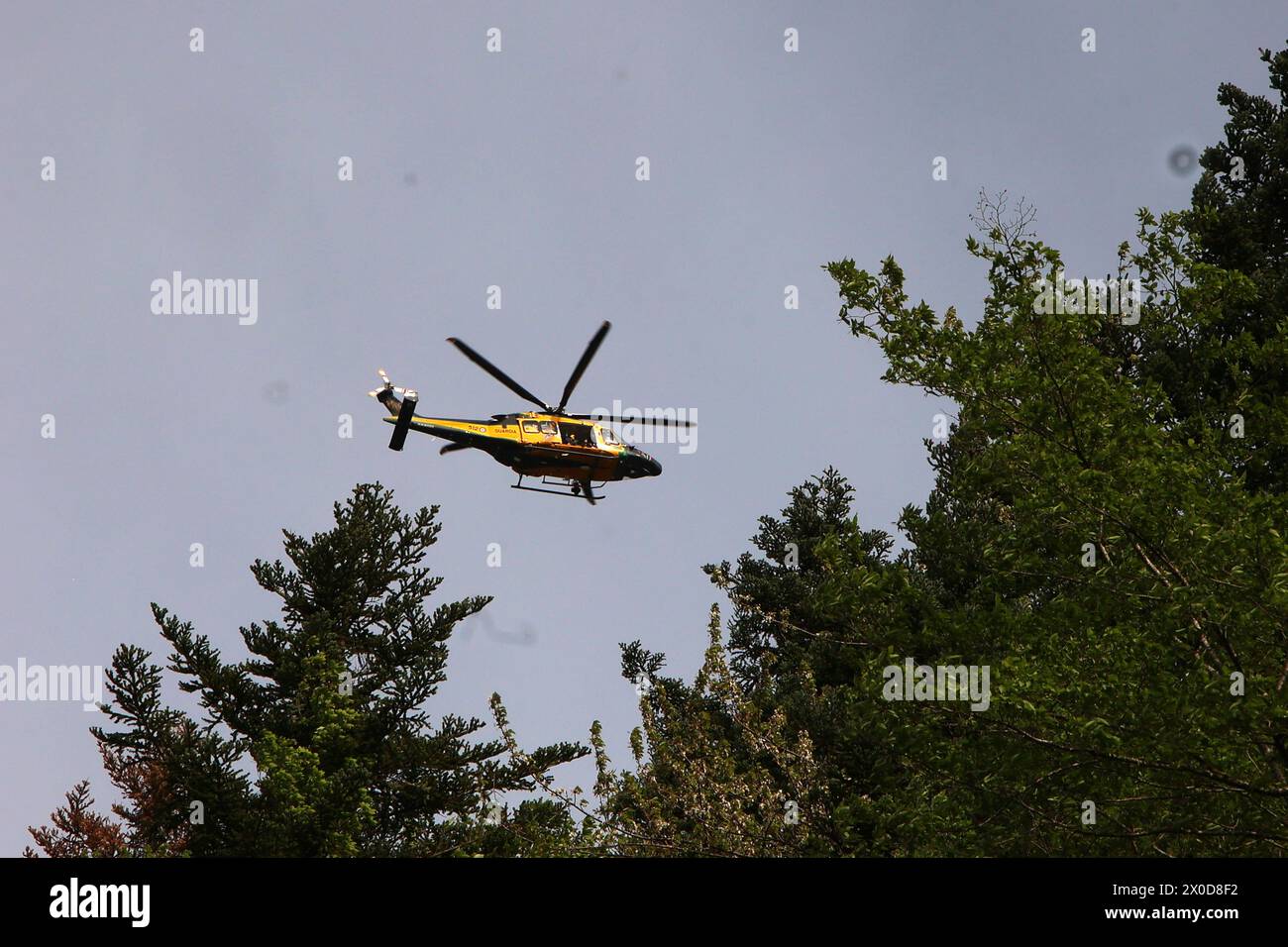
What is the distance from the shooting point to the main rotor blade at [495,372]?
26906 millimetres

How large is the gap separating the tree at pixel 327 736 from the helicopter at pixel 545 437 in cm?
548

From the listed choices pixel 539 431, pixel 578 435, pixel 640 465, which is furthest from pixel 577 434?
pixel 640 465

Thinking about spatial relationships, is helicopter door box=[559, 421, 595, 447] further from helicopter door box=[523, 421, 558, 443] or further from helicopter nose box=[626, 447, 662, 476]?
helicopter nose box=[626, 447, 662, 476]

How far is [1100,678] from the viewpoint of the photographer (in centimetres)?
1392

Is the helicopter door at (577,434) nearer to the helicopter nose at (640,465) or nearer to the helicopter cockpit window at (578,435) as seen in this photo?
the helicopter cockpit window at (578,435)

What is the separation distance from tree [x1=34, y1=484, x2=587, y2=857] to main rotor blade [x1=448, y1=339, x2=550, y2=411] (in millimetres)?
6436

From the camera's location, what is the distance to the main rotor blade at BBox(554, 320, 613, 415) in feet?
93.0

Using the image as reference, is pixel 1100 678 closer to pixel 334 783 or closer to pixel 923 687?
pixel 923 687

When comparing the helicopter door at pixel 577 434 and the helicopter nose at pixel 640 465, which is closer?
the helicopter door at pixel 577 434

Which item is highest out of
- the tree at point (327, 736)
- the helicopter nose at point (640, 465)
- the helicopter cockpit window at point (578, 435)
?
the helicopter cockpit window at point (578, 435)

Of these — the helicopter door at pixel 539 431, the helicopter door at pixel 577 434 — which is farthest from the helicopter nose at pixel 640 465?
the helicopter door at pixel 539 431

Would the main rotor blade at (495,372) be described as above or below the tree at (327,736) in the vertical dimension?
above

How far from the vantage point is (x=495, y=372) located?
28.2 meters

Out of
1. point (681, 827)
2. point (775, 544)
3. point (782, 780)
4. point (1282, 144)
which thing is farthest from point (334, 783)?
point (1282, 144)
